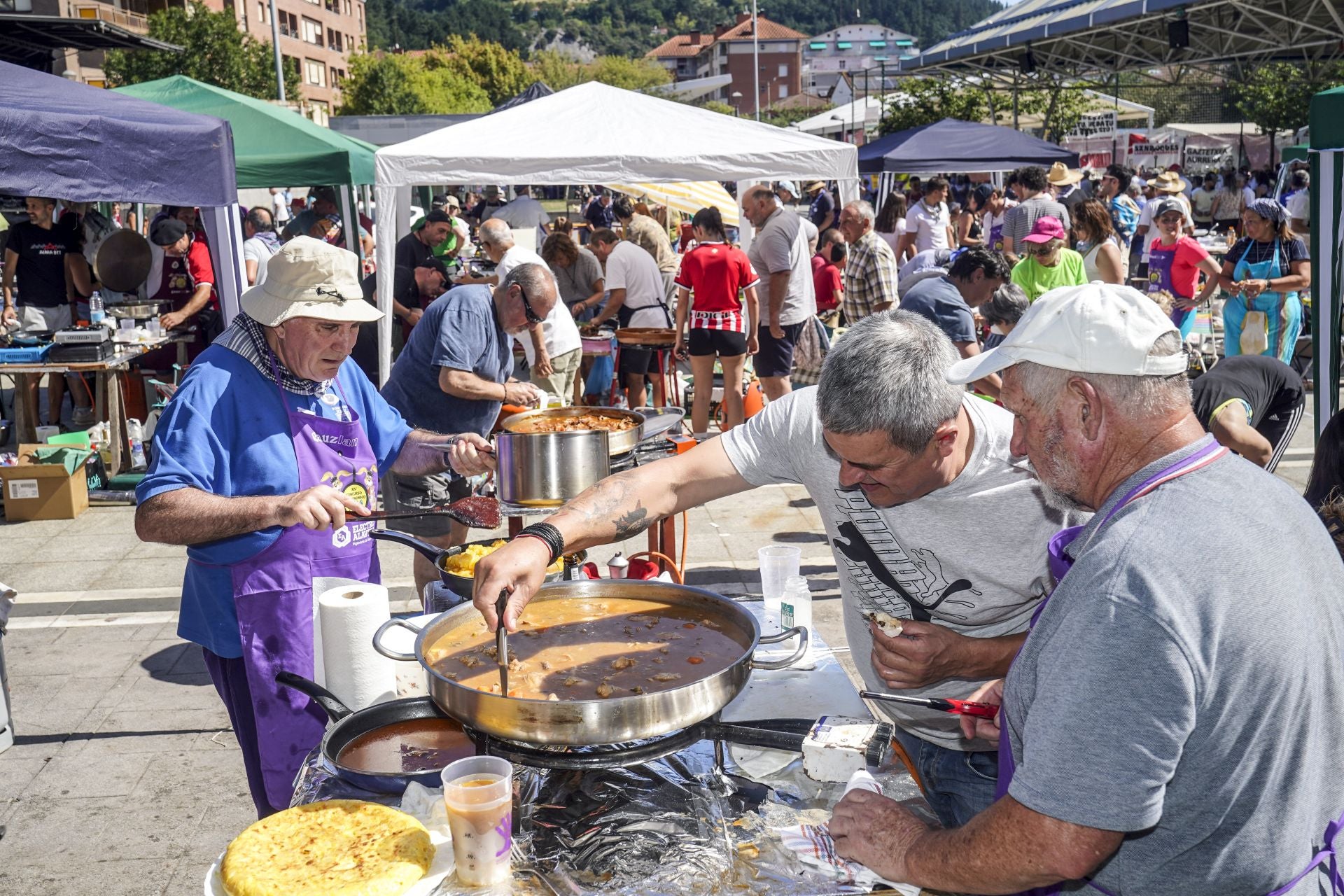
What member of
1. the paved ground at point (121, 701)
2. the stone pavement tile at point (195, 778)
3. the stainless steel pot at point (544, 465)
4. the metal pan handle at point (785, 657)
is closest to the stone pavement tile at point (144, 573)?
the paved ground at point (121, 701)

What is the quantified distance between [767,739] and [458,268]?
12365 mm

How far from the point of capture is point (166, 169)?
231 inches

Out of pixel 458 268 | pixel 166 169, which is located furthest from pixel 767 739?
pixel 458 268

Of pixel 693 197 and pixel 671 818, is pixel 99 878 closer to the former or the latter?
pixel 671 818

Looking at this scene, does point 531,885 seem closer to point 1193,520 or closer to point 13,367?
point 1193,520

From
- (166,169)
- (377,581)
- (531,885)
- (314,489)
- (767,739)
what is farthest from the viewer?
(166,169)

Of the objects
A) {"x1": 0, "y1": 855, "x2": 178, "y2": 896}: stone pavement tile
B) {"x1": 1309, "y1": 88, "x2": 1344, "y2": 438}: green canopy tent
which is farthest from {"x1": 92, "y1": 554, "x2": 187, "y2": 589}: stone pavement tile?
{"x1": 1309, "y1": 88, "x2": 1344, "y2": 438}: green canopy tent

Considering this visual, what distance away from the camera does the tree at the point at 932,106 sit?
95.1ft

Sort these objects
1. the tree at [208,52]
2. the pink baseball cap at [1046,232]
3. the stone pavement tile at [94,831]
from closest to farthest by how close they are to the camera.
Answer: the stone pavement tile at [94,831] → the pink baseball cap at [1046,232] → the tree at [208,52]

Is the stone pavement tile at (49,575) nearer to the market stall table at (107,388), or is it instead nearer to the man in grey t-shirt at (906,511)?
the market stall table at (107,388)

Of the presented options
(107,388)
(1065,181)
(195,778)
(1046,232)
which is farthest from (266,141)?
(1065,181)

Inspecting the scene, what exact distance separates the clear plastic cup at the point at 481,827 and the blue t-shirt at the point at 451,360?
10.9ft

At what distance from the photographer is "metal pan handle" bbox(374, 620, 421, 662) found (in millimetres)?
2281

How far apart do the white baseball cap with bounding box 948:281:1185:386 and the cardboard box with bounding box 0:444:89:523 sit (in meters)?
7.37
